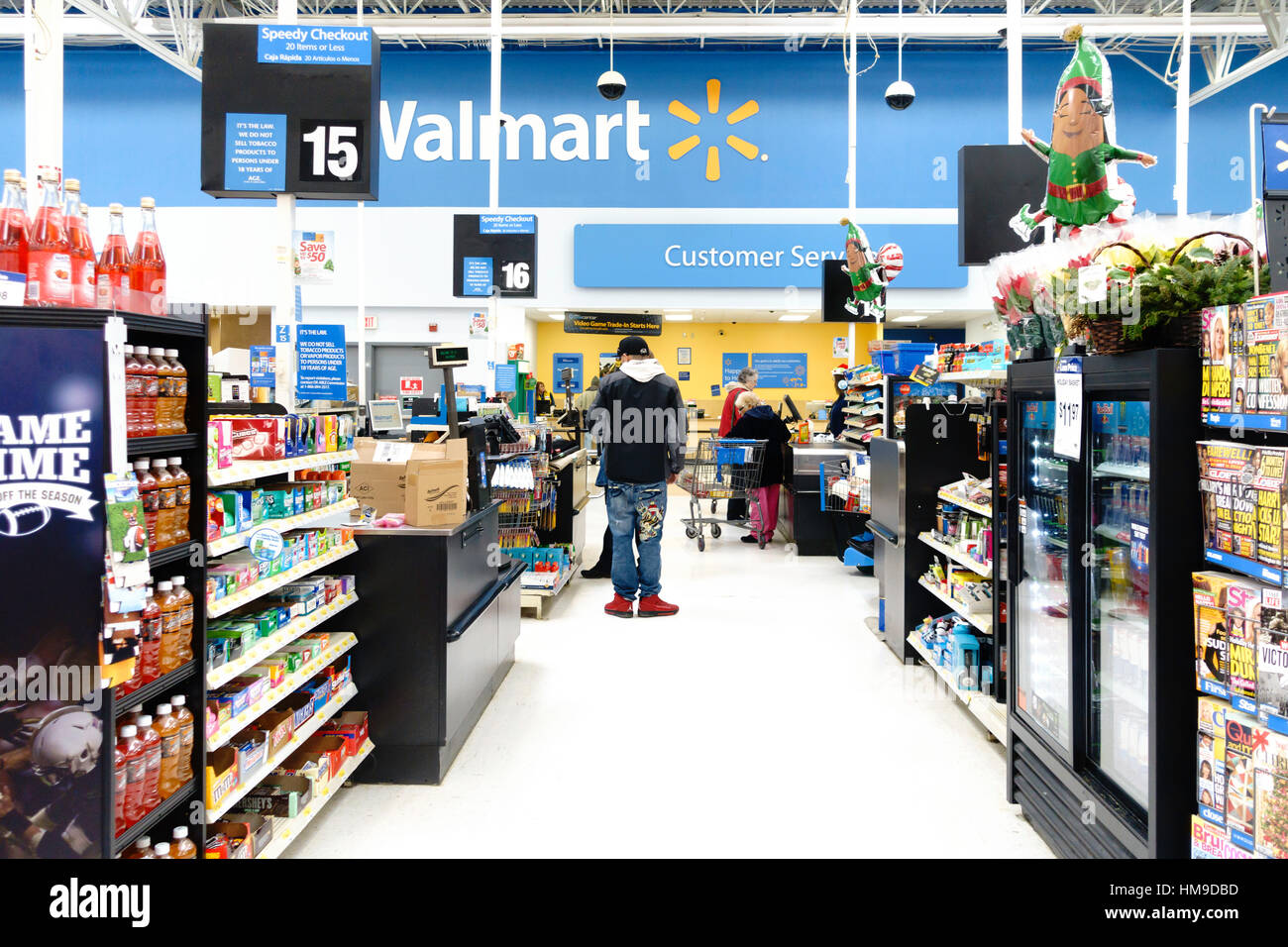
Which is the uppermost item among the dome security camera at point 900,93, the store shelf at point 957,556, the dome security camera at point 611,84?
the dome security camera at point 611,84

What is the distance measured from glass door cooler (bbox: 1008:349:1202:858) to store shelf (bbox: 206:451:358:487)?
2.39m

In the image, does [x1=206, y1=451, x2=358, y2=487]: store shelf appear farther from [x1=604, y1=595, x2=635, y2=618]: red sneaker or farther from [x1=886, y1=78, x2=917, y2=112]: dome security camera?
[x1=886, y1=78, x2=917, y2=112]: dome security camera

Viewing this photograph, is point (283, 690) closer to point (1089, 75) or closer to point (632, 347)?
point (1089, 75)

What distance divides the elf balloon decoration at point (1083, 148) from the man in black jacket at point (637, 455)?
3206mm

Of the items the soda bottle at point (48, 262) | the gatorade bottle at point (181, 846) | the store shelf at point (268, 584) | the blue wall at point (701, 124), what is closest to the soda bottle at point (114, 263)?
the soda bottle at point (48, 262)

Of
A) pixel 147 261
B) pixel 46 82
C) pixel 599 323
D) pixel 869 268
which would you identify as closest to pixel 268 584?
pixel 147 261

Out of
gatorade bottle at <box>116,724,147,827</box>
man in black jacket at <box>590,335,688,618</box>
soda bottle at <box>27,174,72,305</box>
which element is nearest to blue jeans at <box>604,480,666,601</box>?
man in black jacket at <box>590,335,688,618</box>

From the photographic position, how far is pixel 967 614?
3.93 metres

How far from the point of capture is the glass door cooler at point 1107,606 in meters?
2.05

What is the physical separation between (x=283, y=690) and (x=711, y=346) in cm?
1368

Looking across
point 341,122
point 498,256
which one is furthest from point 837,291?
point 341,122

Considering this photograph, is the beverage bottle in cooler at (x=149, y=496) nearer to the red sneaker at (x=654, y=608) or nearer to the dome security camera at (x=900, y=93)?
the red sneaker at (x=654, y=608)

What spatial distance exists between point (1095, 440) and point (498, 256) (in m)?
6.04
